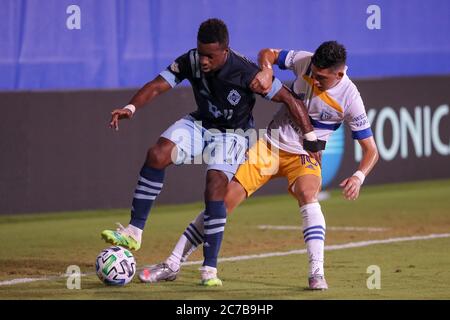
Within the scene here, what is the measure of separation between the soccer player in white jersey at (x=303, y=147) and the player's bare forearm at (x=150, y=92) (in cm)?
77

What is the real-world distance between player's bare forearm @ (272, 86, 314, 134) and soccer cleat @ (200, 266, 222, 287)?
1.31m

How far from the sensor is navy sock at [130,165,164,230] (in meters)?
8.91

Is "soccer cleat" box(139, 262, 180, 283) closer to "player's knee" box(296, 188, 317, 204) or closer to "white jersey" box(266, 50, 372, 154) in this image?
"player's knee" box(296, 188, 317, 204)

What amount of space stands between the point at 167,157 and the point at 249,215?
5317mm

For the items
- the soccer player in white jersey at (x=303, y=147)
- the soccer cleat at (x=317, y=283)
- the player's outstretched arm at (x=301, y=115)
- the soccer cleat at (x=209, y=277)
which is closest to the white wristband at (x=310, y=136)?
the player's outstretched arm at (x=301, y=115)

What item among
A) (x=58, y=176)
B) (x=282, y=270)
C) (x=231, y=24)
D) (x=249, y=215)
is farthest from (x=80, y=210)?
(x=282, y=270)

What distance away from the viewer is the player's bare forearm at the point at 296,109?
8680mm

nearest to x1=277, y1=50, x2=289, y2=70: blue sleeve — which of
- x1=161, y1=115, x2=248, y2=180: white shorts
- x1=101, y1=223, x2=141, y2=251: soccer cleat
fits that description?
x1=161, y1=115, x2=248, y2=180: white shorts

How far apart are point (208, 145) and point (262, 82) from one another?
764 millimetres

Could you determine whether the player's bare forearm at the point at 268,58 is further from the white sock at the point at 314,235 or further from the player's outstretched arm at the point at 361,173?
the white sock at the point at 314,235

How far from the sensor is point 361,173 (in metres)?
8.58

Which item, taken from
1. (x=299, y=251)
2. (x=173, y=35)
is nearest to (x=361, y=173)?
(x=299, y=251)

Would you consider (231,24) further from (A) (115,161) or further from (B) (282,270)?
(B) (282,270)

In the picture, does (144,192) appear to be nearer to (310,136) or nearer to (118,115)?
(118,115)
